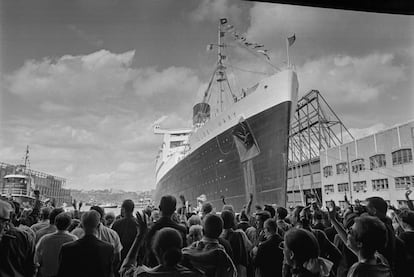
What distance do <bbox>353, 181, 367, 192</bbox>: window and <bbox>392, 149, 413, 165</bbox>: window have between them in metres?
3.49

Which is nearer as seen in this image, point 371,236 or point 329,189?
point 371,236

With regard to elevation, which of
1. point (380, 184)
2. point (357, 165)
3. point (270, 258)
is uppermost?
point (357, 165)

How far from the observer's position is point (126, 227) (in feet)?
11.9

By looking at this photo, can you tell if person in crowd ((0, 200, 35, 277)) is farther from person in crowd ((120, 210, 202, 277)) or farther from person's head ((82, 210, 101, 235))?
person in crowd ((120, 210, 202, 277))

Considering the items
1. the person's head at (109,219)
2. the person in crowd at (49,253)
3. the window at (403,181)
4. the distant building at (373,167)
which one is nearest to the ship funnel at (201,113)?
the distant building at (373,167)

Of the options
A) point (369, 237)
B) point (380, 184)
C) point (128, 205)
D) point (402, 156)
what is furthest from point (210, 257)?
point (380, 184)

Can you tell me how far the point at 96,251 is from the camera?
85.7 inches

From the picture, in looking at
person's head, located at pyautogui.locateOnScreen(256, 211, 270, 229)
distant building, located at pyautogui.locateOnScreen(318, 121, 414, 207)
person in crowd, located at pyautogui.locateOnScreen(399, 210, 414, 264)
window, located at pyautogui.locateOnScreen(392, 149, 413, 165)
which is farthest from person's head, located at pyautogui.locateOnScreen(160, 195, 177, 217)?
window, located at pyautogui.locateOnScreen(392, 149, 413, 165)

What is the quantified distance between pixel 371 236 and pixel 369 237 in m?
0.01

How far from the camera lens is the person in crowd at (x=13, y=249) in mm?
2135

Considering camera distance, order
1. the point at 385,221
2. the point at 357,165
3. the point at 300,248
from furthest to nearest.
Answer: the point at 357,165
the point at 385,221
the point at 300,248

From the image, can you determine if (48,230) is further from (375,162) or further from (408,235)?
(375,162)

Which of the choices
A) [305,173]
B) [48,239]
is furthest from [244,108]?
[305,173]

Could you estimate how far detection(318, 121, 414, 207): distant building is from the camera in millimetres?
23461
